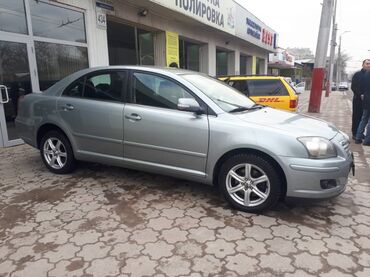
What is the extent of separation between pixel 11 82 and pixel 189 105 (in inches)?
187

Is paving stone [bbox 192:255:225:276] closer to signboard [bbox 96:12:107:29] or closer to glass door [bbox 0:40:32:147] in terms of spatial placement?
glass door [bbox 0:40:32:147]

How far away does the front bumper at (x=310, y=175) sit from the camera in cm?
313

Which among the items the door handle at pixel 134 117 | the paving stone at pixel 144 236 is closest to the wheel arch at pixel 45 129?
the door handle at pixel 134 117

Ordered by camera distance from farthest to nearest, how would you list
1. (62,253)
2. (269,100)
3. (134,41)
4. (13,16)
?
(134,41) → (269,100) → (13,16) → (62,253)

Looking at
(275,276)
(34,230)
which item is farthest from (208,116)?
(34,230)

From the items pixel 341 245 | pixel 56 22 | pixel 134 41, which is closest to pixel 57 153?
pixel 341 245

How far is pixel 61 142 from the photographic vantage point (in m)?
4.62

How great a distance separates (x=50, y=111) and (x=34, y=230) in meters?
1.95

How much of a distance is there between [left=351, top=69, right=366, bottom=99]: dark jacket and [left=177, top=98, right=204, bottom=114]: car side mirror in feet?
15.5

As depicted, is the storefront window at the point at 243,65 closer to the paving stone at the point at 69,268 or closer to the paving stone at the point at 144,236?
the paving stone at the point at 144,236

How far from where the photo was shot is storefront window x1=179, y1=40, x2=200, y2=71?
14.3m

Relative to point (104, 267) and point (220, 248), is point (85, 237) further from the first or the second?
point (220, 248)

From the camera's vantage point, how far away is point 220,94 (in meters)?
4.09

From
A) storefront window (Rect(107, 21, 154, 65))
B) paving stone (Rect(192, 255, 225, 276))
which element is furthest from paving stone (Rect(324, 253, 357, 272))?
storefront window (Rect(107, 21, 154, 65))
